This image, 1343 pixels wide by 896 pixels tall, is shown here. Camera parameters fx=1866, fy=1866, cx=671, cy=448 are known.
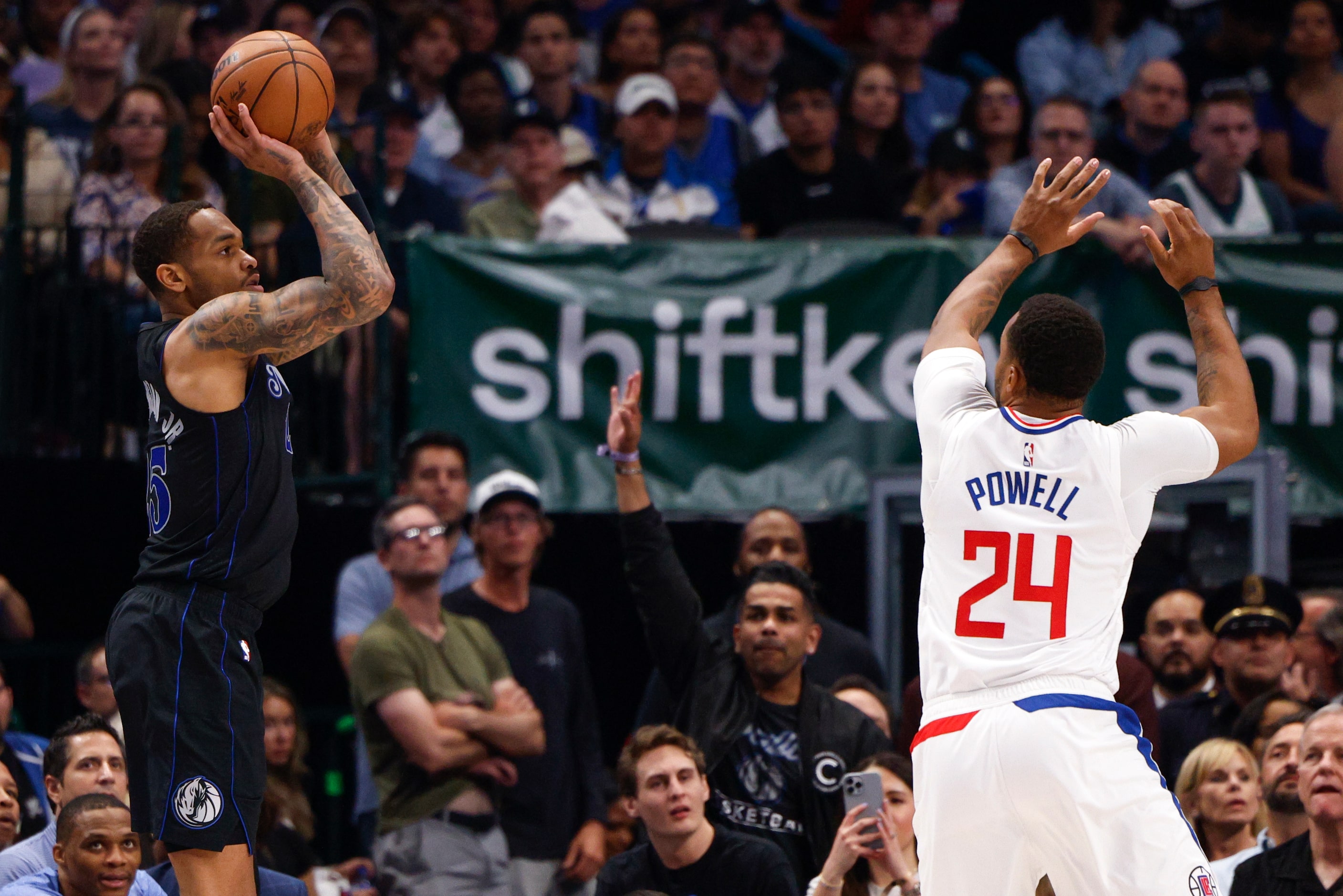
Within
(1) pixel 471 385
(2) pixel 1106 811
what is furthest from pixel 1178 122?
(2) pixel 1106 811

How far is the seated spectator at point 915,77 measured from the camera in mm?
14320

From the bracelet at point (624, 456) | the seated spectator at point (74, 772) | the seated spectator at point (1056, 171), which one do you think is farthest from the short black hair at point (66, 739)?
the seated spectator at point (1056, 171)

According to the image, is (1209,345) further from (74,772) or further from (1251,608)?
(74,772)

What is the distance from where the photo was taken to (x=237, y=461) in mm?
5844

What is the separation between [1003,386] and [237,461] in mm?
2395

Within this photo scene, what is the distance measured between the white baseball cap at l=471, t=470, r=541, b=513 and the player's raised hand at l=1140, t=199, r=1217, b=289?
14.0ft

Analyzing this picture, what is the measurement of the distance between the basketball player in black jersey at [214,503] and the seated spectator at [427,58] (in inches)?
306

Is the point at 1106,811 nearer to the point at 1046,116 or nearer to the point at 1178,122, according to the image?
the point at 1046,116

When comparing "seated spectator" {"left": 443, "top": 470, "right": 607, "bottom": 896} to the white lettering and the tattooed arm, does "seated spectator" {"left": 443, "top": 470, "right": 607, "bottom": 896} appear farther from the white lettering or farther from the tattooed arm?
the tattooed arm

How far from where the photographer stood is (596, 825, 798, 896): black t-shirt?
7.60 metres

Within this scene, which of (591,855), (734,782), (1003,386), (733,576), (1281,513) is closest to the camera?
(1003,386)

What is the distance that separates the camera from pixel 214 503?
Answer: 19.1 feet

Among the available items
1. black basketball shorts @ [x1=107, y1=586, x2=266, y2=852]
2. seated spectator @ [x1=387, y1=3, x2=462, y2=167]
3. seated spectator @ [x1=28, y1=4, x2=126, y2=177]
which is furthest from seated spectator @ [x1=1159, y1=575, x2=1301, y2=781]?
seated spectator @ [x1=28, y1=4, x2=126, y2=177]

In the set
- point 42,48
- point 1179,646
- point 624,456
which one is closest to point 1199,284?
point 624,456
